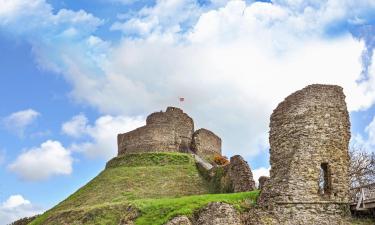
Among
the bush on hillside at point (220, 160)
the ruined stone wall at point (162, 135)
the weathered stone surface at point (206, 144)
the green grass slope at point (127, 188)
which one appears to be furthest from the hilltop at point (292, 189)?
the weathered stone surface at point (206, 144)

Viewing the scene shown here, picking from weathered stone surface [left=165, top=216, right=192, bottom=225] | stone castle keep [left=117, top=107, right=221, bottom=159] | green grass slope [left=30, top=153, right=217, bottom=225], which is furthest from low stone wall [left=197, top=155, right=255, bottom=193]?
weathered stone surface [left=165, top=216, right=192, bottom=225]

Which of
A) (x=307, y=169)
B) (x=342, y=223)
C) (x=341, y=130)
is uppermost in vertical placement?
(x=341, y=130)

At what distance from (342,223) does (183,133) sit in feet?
101

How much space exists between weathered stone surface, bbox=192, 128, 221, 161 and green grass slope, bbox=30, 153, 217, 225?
15.0 feet

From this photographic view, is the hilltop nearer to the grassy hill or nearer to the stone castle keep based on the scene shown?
the grassy hill

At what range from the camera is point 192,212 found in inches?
1061

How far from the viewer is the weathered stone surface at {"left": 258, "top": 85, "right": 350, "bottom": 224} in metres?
24.5

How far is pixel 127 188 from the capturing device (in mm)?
42094

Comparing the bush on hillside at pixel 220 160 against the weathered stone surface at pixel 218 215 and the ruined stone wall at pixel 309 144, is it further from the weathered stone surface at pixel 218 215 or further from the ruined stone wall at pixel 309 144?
the ruined stone wall at pixel 309 144

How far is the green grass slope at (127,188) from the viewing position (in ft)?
Answer: 114

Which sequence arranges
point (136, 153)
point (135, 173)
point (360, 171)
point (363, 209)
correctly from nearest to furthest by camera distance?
point (363, 209) < point (360, 171) < point (135, 173) < point (136, 153)

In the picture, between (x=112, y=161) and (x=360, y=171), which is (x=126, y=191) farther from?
(x=360, y=171)

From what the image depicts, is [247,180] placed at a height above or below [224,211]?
above

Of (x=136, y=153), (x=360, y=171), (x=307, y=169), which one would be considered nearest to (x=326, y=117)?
(x=307, y=169)
